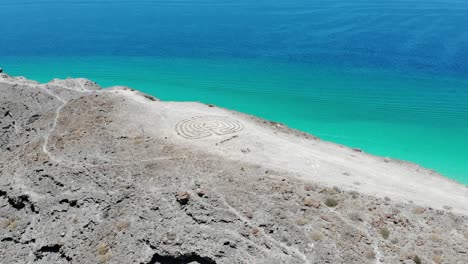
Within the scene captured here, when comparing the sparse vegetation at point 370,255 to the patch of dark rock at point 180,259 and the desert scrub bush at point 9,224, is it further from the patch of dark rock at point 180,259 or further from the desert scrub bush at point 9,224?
the desert scrub bush at point 9,224

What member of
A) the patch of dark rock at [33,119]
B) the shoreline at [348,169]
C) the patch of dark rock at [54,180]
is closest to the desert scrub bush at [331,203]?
the shoreline at [348,169]

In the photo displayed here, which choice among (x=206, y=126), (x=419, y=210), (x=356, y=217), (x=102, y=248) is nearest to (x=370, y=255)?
(x=356, y=217)

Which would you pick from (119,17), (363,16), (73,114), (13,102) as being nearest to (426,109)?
(73,114)

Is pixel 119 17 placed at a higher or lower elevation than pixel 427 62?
higher

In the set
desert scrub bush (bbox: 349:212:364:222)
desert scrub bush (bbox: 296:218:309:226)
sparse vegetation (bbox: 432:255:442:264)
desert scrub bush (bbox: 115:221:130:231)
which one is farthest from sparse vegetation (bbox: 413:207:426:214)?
desert scrub bush (bbox: 115:221:130:231)

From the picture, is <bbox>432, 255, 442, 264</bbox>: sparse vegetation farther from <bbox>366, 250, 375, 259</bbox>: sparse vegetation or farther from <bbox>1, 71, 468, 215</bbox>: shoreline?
<bbox>1, 71, 468, 215</bbox>: shoreline

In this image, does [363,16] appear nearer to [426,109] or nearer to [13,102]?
[426,109]
